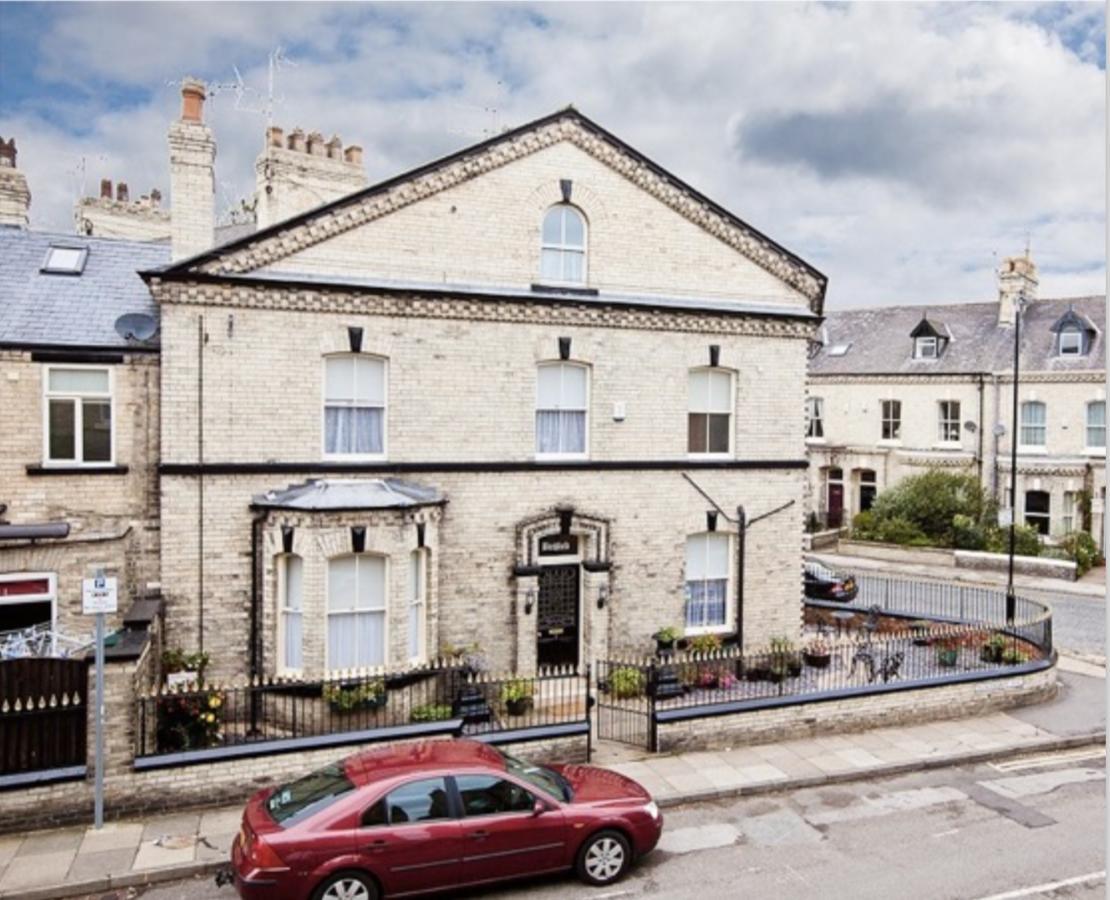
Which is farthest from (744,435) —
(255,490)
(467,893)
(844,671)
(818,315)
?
(467,893)

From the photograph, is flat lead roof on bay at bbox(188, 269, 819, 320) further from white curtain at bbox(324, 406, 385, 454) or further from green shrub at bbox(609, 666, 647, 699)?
green shrub at bbox(609, 666, 647, 699)

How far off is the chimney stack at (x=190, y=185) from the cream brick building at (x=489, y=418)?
0.21 metres

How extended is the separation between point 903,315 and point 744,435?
29570 mm

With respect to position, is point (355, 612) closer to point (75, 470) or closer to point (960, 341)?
point (75, 470)

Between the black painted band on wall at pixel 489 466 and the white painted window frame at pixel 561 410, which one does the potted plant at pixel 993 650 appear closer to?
the black painted band on wall at pixel 489 466

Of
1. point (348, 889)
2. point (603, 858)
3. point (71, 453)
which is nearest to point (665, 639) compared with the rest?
point (603, 858)

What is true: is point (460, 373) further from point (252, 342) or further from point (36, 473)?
point (36, 473)

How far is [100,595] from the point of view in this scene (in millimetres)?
11062

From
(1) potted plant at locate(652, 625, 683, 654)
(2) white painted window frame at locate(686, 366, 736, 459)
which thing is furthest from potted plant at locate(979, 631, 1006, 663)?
(2) white painted window frame at locate(686, 366, 736, 459)

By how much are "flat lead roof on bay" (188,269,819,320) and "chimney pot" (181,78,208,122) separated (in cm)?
346

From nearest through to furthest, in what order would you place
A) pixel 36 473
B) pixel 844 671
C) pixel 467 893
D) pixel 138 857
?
pixel 467 893 → pixel 138 857 → pixel 36 473 → pixel 844 671

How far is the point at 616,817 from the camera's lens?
10055mm

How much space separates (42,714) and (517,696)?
7.23 meters

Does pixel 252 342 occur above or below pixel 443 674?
above
